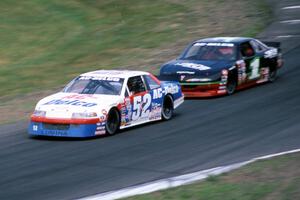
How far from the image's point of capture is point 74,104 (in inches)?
577

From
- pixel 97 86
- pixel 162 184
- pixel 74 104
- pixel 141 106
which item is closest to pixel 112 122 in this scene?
pixel 74 104

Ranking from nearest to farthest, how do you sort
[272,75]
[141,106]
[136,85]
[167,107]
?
[141,106] < [136,85] < [167,107] < [272,75]

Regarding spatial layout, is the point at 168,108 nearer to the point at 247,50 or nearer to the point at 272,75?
the point at 247,50

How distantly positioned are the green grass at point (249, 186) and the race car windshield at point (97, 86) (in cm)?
513

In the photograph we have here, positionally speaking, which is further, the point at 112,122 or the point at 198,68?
the point at 198,68

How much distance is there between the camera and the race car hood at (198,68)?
19422 mm

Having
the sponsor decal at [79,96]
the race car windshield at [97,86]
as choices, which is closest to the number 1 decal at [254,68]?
the race car windshield at [97,86]

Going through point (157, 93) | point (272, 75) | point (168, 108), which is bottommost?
point (272, 75)

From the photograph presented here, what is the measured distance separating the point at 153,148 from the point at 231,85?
670cm

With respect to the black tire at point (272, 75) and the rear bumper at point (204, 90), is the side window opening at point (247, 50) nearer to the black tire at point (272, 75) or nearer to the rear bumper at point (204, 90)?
the black tire at point (272, 75)

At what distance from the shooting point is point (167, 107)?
16922 mm

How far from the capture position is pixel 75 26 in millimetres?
31203

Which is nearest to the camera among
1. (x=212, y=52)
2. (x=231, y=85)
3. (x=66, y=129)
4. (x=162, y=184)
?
(x=162, y=184)

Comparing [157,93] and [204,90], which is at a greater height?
[157,93]
